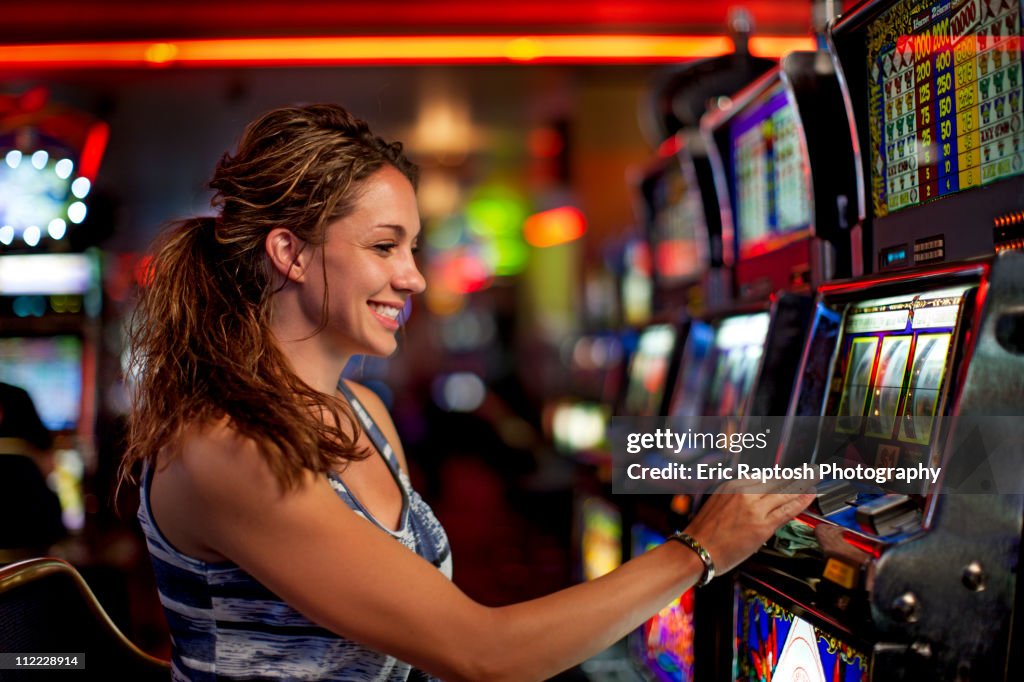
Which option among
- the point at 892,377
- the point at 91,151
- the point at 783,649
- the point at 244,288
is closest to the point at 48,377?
the point at 91,151

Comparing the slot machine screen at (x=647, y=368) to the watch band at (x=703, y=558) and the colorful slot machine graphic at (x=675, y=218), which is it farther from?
the watch band at (x=703, y=558)

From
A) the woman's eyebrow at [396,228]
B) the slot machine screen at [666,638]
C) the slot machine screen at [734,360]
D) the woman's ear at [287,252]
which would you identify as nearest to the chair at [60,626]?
the woman's ear at [287,252]

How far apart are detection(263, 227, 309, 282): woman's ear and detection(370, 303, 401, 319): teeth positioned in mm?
120

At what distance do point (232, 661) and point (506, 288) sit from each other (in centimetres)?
1664

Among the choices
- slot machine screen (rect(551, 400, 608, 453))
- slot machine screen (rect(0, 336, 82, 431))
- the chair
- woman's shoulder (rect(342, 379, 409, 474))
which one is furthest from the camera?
slot machine screen (rect(551, 400, 608, 453))

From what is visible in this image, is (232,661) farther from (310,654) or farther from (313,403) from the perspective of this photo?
(313,403)

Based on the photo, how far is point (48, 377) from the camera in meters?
4.38

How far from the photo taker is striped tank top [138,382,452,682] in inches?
54.4

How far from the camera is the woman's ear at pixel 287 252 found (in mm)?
1488

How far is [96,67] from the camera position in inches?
206

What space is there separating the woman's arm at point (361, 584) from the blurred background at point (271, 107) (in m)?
0.57

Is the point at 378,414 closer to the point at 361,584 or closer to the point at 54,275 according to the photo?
the point at 361,584

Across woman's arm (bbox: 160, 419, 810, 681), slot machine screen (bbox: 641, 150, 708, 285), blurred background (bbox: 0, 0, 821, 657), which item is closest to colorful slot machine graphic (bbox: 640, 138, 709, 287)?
slot machine screen (bbox: 641, 150, 708, 285)

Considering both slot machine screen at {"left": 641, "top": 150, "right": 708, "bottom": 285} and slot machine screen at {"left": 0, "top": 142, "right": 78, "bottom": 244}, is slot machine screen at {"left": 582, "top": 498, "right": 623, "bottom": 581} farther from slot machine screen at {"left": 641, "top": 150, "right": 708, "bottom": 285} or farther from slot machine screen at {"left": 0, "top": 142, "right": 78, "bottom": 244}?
slot machine screen at {"left": 0, "top": 142, "right": 78, "bottom": 244}
